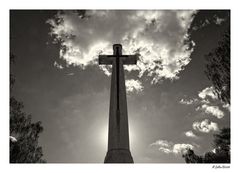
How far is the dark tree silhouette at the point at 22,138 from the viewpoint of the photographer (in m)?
13.6

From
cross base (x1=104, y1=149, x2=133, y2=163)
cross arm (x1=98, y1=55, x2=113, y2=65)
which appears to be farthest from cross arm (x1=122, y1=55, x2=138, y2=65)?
cross base (x1=104, y1=149, x2=133, y2=163)

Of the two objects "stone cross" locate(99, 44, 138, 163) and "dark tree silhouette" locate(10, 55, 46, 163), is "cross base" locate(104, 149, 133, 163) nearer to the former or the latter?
"stone cross" locate(99, 44, 138, 163)

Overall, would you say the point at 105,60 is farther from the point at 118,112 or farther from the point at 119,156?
the point at 119,156

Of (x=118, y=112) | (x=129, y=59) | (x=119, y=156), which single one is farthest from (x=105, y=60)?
(x=119, y=156)

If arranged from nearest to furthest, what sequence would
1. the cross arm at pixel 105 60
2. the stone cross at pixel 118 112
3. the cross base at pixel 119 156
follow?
the cross base at pixel 119 156 < the stone cross at pixel 118 112 < the cross arm at pixel 105 60

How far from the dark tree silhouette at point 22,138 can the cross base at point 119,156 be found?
5.86 metres

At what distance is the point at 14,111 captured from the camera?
551 inches

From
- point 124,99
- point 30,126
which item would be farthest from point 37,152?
point 124,99

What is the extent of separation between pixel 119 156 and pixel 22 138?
725 cm

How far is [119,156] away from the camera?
9422 millimetres

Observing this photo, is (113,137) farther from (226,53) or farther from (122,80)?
(226,53)

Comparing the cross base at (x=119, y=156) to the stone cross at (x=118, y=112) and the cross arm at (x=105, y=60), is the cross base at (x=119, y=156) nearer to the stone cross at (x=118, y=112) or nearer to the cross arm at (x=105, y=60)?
the stone cross at (x=118, y=112)

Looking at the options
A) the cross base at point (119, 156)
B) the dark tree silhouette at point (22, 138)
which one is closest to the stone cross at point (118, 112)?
the cross base at point (119, 156)

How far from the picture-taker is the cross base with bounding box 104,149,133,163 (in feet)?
30.2
